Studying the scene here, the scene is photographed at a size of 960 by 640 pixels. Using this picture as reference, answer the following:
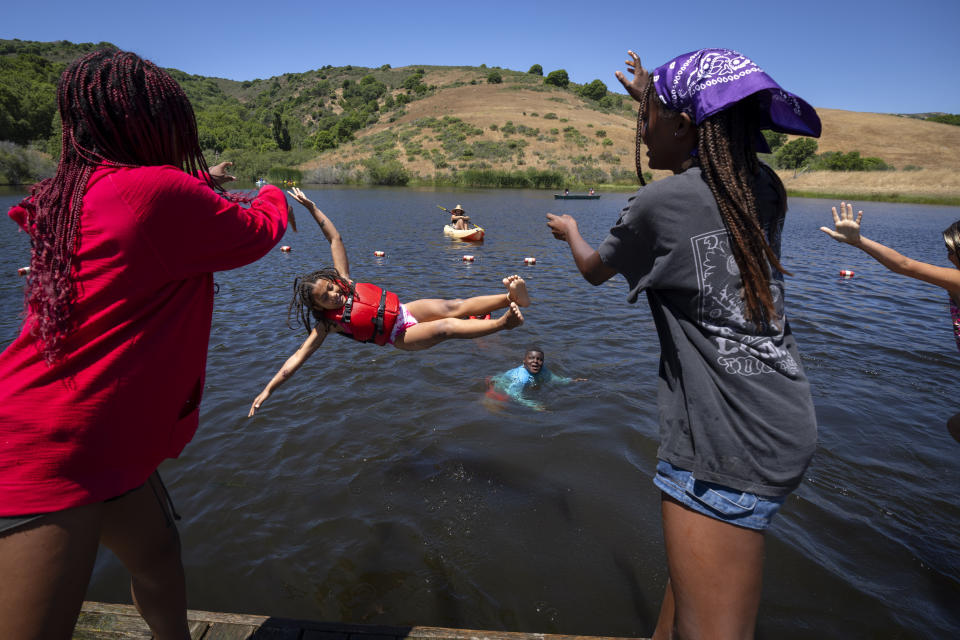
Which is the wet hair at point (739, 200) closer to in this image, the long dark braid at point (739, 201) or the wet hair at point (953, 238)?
the long dark braid at point (739, 201)

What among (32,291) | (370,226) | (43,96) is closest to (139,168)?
(32,291)

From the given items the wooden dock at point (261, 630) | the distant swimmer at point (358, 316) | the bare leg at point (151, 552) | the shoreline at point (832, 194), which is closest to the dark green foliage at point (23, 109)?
the shoreline at point (832, 194)

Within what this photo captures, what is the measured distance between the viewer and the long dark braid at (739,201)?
181 centimetres

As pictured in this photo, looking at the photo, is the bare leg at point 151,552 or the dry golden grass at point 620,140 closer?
the bare leg at point 151,552

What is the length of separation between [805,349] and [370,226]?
2355 centimetres

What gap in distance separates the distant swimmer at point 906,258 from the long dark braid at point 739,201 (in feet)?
6.89

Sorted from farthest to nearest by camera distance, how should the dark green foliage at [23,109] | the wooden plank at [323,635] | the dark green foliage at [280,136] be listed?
1. the dark green foliage at [280,136]
2. the dark green foliage at [23,109]
3. the wooden plank at [323,635]

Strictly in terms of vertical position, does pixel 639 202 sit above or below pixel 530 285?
above

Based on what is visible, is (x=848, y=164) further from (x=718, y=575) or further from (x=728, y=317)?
(x=718, y=575)

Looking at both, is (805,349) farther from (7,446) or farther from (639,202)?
(7,446)

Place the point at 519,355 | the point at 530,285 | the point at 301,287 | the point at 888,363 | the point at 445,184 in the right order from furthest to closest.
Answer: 1. the point at 445,184
2. the point at 530,285
3. the point at 519,355
4. the point at 888,363
5. the point at 301,287

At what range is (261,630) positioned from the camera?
→ 3.32 metres

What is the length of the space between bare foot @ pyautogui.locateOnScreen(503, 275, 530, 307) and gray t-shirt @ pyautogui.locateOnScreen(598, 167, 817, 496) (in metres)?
2.34

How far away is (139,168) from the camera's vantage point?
69.5 inches
